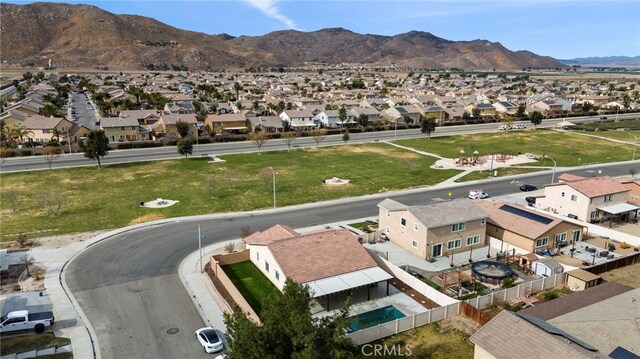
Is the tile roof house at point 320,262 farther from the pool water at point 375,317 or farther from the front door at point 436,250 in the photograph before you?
the front door at point 436,250

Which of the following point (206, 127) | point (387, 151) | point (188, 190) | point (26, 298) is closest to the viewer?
point (26, 298)

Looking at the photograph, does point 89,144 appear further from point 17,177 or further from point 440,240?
point 440,240

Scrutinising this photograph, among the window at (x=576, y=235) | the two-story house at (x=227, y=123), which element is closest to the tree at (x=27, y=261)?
the window at (x=576, y=235)

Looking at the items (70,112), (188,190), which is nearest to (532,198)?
(188,190)

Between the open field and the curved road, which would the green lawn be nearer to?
the curved road

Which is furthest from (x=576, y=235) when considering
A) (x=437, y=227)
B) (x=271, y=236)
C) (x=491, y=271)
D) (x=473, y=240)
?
(x=271, y=236)
